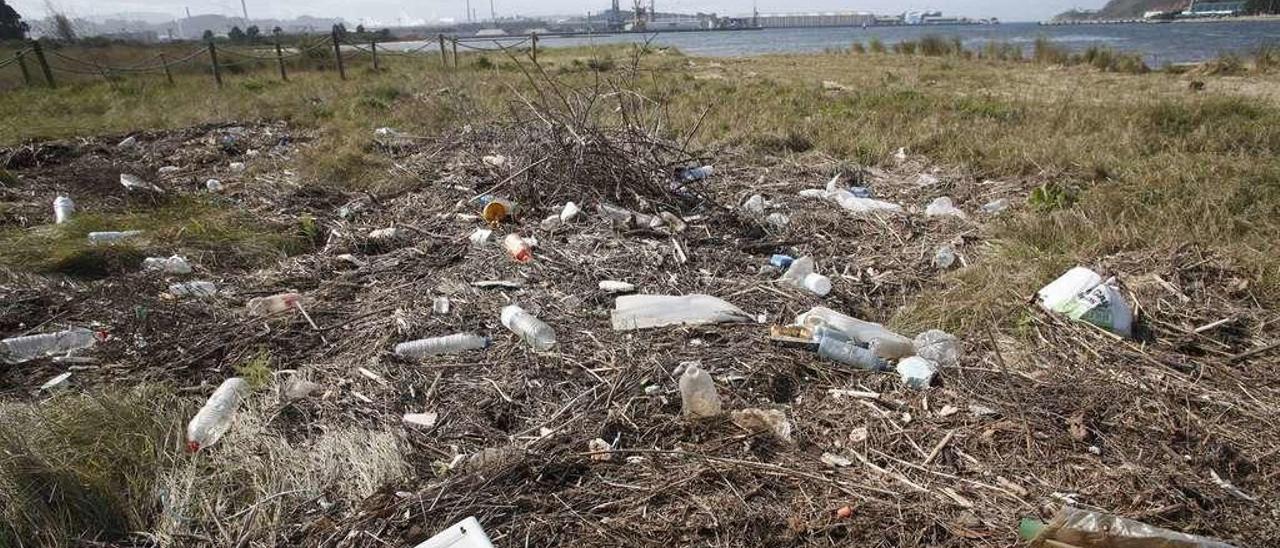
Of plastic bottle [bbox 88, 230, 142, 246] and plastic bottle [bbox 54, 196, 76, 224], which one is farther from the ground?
plastic bottle [bbox 54, 196, 76, 224]

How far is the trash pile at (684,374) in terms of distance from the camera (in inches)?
69.2

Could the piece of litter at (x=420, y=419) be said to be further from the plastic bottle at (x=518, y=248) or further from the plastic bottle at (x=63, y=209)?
the plastic bottle at (x=63, y=209)

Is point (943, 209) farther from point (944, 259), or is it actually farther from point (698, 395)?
point (698, 395)

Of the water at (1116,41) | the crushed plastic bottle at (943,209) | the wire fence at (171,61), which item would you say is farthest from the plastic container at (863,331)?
the wire fence at (171,61)

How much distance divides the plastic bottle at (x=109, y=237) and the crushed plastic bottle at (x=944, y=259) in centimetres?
475

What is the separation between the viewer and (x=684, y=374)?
2236 millimetres

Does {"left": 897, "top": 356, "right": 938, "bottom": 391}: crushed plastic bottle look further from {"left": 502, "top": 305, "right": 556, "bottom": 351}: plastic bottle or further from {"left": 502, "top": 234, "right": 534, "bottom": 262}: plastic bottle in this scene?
{"left": 502, "top": 234, "right": 534, "bottom": 262}: plastic bottle

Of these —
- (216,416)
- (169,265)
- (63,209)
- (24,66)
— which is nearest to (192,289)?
(169,265)

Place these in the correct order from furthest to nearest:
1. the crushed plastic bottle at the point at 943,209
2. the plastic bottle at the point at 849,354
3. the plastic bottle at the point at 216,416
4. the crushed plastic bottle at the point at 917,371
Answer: the crushed plastic bottle at the point at 943,209 < the plastic bottle at the point at 849,354 < the crushed plastic bottle at the point at 917,371 < the plastic bottle at the point at 216,416

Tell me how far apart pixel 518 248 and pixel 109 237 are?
258 cm

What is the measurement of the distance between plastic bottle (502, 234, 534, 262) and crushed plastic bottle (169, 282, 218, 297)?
150 centimetres

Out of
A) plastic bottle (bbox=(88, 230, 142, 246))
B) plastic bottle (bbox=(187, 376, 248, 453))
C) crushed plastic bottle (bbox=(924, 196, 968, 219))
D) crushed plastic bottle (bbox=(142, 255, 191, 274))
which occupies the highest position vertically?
plastic bottle (bbox=(88, 230, 142, 246))

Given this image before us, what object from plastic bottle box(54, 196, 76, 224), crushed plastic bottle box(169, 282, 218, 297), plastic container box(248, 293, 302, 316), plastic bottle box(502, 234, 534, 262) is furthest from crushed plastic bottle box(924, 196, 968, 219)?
plastic bottle box(54, 196, 76, 224)

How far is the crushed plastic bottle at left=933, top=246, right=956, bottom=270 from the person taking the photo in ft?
11.3
